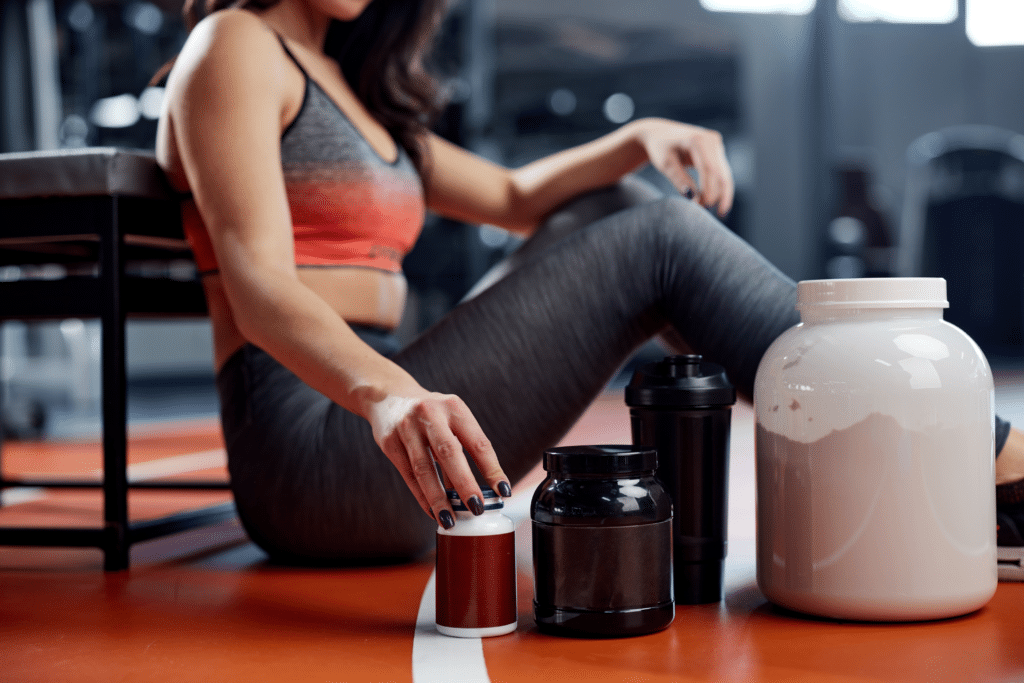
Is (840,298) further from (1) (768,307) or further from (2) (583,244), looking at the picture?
(2) (583,244)

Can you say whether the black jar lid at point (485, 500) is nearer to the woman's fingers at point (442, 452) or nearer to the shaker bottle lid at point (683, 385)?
the woman's fingers at point (442, 452)

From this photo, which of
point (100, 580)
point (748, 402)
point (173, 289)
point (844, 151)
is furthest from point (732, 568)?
point (844, 151)

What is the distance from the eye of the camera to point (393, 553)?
1230mm

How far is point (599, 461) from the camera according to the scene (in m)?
0.81

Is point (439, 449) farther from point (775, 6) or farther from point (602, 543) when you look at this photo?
point (775, 6)

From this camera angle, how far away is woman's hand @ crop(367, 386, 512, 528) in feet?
2.56

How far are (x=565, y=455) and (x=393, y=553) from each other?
49 centimetres

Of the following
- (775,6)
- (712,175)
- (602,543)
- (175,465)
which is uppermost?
(775,6)

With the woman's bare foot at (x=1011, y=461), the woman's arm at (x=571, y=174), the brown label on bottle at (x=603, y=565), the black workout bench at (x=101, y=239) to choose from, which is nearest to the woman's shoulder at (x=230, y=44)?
the black workout bench at (x=101, y=239)

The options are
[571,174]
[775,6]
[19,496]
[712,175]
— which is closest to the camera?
[712,175]

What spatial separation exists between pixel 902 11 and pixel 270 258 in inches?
278

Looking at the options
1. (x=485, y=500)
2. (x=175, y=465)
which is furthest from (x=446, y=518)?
(x=175, y=465)

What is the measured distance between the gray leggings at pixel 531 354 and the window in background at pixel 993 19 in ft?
23.5

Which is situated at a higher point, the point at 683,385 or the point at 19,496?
the point at 683,385
